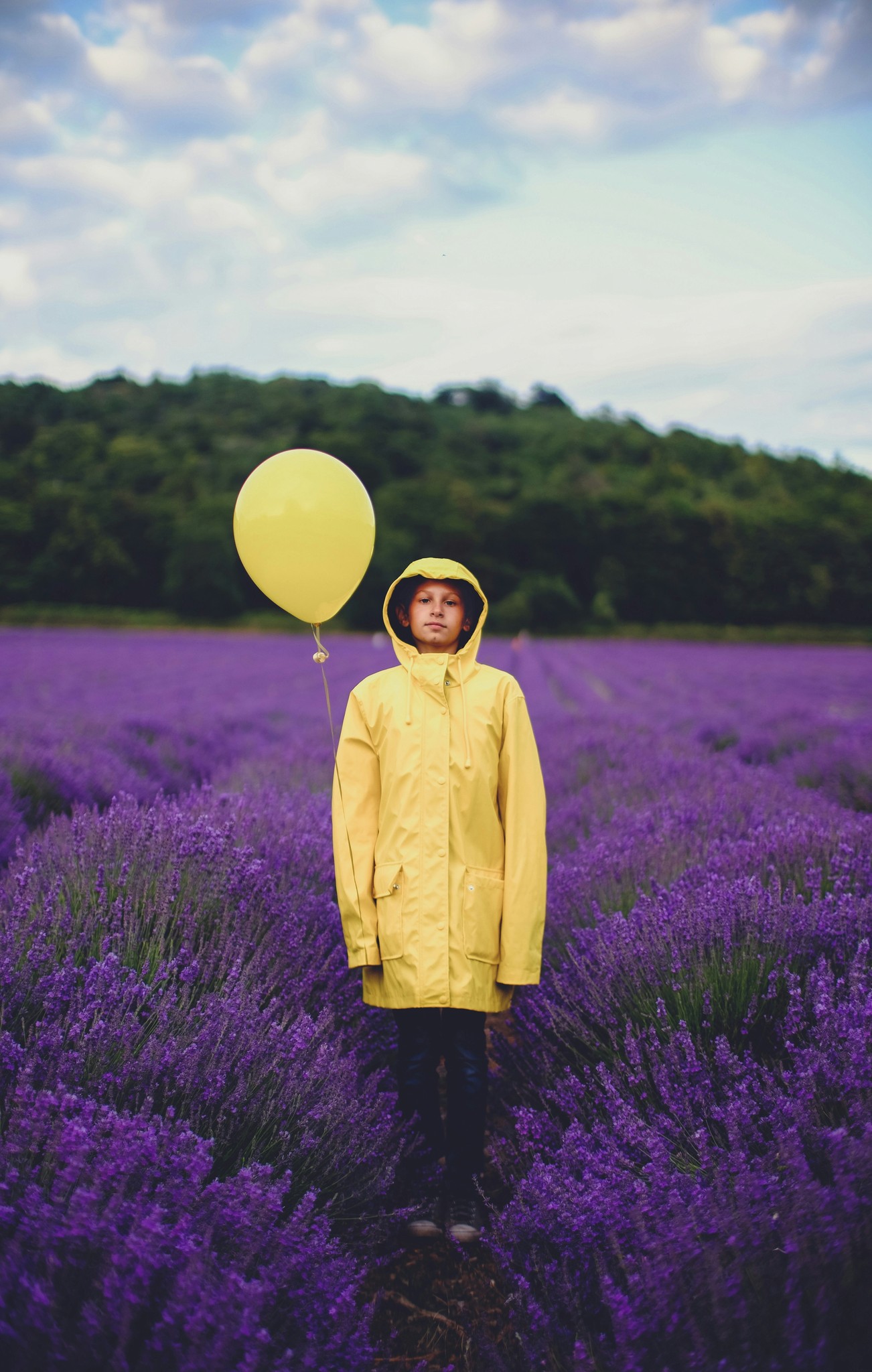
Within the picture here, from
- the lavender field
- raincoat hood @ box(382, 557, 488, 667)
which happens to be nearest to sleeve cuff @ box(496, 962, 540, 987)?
the lavender field

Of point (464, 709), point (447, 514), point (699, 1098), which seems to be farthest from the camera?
point (447, 514)

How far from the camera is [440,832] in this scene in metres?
A: 1.93

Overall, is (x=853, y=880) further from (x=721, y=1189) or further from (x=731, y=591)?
(x=731, y=591)

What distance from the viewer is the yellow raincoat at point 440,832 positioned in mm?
1881

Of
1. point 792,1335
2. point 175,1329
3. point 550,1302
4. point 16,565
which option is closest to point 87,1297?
point 175,1329

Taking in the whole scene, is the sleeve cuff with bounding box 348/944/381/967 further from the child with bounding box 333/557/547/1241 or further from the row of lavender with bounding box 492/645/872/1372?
the row of lavender with bounding box 492/645/872/1372

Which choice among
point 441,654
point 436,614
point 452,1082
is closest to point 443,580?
point 436,614

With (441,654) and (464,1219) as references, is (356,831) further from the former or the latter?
(464,1219)

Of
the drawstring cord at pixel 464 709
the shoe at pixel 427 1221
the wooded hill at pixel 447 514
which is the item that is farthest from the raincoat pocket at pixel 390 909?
the wooded hill at pixel 447 514

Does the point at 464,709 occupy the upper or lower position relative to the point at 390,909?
upper

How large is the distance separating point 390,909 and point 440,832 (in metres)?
0.21

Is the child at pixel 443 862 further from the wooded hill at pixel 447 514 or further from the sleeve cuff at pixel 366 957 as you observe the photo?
the wooded hill at pixel 447 514

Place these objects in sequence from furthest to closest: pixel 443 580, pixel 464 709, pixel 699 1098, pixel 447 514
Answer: pixel 447 514
pixel 443 580
pixel 464 709
pixel 699 1098

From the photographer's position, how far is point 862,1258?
1.07 m
